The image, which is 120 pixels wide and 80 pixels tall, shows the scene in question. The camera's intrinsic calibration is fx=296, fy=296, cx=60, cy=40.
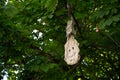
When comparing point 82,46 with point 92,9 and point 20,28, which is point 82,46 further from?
point 20,28

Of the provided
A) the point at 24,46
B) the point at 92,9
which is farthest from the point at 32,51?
the point at 92,9

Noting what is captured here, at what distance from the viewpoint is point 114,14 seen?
3807mm

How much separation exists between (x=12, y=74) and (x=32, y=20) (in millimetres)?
3361

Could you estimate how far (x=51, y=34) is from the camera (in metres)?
5.64

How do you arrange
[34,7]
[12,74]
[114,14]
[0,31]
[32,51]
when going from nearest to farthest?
[114,14] → [0,31] → [34,7] → [32,51] → [12,74]

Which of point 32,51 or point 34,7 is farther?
point 32,51

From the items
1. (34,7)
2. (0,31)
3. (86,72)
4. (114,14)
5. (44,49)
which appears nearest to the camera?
(114,14)

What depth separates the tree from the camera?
3.84 meters

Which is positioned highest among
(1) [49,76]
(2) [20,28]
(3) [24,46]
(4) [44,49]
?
(2) [20,28]

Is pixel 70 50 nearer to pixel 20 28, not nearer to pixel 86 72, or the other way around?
pixel 20 28

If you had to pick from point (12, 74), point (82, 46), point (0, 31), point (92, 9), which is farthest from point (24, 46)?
point (12, 74)

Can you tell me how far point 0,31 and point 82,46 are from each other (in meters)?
1.31

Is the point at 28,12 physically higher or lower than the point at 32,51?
higher

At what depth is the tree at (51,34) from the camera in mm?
3842
